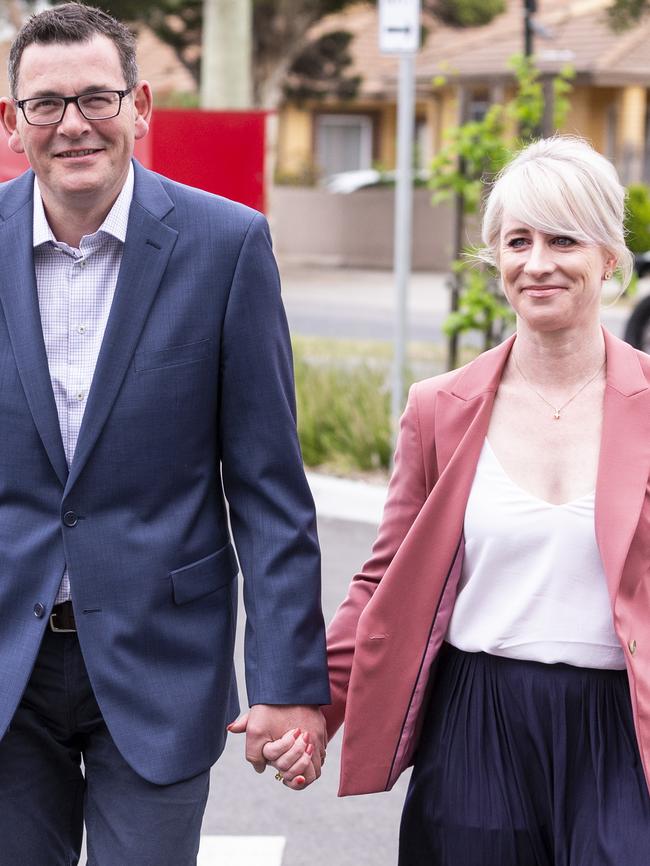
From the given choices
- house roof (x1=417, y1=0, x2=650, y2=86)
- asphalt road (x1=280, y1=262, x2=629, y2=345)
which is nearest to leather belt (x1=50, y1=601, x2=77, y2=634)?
asphalt road (x1=280, y1=262, x2=629, y2=345)

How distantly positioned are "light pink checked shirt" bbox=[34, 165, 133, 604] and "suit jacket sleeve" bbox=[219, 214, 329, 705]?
0.24 m

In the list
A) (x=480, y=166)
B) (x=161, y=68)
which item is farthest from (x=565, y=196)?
(x=161, y=68)

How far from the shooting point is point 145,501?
2.94 metres

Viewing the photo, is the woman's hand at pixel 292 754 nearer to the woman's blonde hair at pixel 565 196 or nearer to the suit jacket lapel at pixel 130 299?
the suit jacket lapel at pixel 130 299

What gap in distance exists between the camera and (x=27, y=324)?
2895 mm

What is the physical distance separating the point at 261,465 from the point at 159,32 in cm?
2876

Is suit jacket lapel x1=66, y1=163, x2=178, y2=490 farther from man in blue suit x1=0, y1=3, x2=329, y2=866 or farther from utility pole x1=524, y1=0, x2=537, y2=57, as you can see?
utility pole x1=524, y1=0, x2=537, y2=57

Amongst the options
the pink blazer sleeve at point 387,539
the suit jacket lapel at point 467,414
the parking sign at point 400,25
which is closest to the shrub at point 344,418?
the parking sign at point 400,25

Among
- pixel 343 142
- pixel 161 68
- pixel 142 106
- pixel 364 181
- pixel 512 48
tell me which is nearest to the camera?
pixel 142 106

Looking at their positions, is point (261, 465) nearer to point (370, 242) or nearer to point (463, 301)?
point (463, 301)

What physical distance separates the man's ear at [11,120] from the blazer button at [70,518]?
71 centimetres

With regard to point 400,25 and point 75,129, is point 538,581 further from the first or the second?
point 400,25

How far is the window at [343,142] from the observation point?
140ft

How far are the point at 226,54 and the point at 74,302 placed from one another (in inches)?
679
